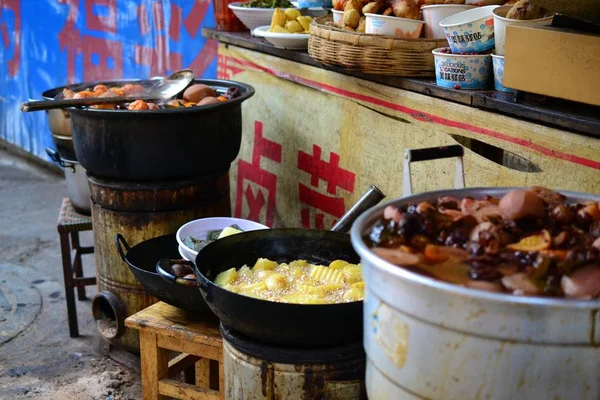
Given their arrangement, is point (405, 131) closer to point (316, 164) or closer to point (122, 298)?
point (316, 164)

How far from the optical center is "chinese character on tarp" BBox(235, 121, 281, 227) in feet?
14.4

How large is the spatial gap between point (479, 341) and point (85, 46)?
19.8ft

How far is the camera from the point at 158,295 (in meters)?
2.81

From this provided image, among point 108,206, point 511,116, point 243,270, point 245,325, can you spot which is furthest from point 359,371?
point 108,206

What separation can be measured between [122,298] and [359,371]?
1745 millimetres

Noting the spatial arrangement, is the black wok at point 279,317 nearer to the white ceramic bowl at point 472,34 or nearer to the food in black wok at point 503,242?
the food in black wok at point 503,242

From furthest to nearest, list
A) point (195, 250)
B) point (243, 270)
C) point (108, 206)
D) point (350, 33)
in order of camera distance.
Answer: point (108, 206) → point (350, 33) → point (195, 250) → point (243, 270)

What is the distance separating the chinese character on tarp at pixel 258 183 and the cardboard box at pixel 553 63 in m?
1.95

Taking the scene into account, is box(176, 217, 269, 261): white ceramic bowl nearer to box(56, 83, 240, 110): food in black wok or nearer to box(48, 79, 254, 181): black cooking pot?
box(48, 79, 254, 181): black cooking pot

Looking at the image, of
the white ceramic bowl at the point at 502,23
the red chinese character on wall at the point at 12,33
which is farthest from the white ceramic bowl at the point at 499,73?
the red chinese character on wall at the point at 12,33

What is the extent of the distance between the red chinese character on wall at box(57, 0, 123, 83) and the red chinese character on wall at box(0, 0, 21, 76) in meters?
0.88

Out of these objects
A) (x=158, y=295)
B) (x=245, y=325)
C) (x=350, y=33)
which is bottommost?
(x=158, y=295)

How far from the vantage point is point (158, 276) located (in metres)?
2.71

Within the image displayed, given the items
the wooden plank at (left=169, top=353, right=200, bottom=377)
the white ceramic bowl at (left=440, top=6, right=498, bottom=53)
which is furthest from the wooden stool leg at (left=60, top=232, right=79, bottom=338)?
the white ceramic bowl at (left=440, top=6, right=498, bottom=53)
